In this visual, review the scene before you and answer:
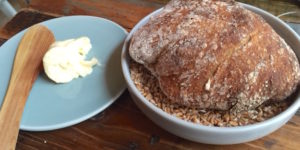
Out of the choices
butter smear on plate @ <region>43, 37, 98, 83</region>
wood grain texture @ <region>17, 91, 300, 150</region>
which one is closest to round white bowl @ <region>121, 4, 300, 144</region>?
wood grain texture @ <region>17, 91, 300, 150</region>

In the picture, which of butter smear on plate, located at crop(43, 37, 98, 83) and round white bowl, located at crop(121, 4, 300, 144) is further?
butter smear on plate, located at crop(43, 37, 98, 83)

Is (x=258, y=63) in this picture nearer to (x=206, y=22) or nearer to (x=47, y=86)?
(x=206, y=22)

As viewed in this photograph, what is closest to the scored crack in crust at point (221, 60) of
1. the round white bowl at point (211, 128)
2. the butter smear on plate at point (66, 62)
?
the round white bowl at point (211, 128)

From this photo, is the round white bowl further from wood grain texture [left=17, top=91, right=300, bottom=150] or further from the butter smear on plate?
the butter smear on plate

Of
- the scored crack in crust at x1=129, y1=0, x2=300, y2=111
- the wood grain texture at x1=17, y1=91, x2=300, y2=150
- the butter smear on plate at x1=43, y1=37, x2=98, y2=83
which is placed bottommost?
the wood grain texture at x1=17, y1=91, x2=300, y2=150

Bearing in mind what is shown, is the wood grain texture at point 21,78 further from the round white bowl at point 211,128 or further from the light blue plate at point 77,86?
the round white bowl at point 211,128

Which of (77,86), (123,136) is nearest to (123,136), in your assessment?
(123,136)
